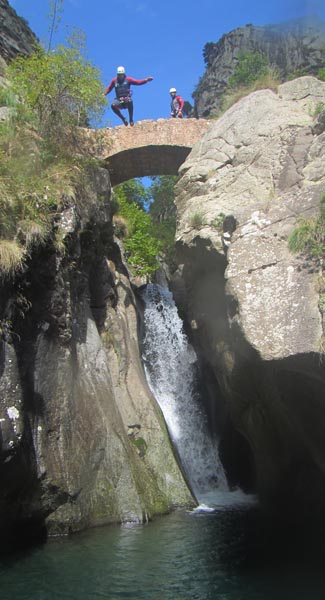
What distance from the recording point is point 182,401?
18766 mm

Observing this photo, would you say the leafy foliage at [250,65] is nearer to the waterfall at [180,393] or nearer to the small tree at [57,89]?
the waterfall at [180,393]

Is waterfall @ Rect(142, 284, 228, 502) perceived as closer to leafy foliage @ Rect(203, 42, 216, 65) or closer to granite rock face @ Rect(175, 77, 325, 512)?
granite rock face @ Rect(175, 77, 325, 512)

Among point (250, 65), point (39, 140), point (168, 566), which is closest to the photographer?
point (168, 566)

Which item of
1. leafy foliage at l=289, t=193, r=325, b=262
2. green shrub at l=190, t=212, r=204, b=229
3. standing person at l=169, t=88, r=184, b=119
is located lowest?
leafy foliage at l=289, t=193, r=325, b=262

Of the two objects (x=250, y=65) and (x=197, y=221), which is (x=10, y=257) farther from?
(x=250, y=65)

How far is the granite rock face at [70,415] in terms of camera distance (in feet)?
34.0

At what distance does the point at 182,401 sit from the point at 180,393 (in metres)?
0.37

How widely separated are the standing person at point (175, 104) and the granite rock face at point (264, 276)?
15.1 ft

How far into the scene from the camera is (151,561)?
348 inches

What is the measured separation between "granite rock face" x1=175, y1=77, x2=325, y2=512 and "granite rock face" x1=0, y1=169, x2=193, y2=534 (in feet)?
8.46

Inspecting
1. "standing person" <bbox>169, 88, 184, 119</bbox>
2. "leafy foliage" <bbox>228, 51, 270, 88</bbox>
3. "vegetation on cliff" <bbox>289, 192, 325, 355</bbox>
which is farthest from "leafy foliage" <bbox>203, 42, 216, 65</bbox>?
"vegetation on cliff" <bbox>289, 192, 325, 355</bbox>

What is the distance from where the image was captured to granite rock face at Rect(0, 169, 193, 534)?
1038 centimetres

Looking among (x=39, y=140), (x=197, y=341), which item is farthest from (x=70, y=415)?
(x=39, y=140)

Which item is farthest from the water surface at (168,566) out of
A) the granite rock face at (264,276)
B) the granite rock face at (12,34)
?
the granite rock face at (12,34)
